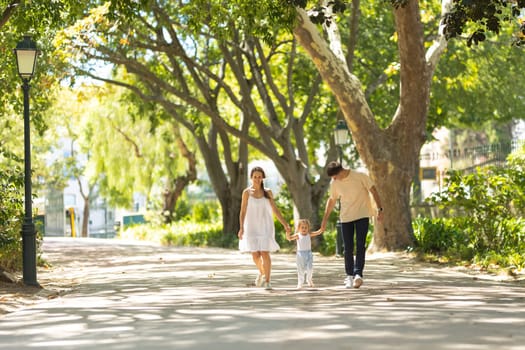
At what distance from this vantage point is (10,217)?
18.3 m

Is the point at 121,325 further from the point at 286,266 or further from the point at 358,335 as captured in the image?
the point at 286,266

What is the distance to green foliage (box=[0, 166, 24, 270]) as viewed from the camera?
55.5ft

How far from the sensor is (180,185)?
4700 cm

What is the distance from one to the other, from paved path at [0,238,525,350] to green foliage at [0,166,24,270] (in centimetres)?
136

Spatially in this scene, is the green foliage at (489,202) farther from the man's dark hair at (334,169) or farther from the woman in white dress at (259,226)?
the woman in white dress at (259,226)

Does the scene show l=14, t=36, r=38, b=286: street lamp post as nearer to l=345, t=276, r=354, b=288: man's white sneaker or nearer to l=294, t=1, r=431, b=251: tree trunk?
l=345, t=276, r=354, b=288: man's white sneaker

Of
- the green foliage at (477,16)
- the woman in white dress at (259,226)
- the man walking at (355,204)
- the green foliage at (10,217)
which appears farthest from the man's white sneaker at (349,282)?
the green foliage at (10,217)

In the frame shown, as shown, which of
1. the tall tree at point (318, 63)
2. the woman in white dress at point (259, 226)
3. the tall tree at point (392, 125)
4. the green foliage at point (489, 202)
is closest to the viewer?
the woman in white dress at point (259, 226)

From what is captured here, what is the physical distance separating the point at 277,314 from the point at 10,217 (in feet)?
31.7

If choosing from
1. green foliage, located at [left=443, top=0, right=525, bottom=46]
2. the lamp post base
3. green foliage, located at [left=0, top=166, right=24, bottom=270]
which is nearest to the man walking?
green foliage, located at [left=443, top=0, right=525, bottom=46]

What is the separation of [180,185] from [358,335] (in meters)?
39.1

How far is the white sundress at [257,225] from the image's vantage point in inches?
535

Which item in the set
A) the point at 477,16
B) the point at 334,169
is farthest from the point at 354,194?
the point at 477,16

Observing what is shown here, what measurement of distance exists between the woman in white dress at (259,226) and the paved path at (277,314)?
502 mm
